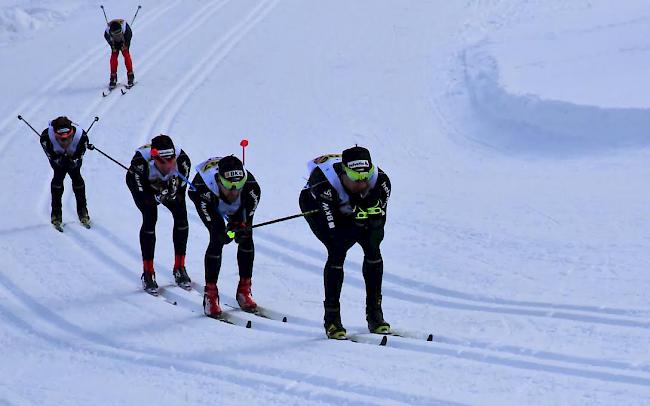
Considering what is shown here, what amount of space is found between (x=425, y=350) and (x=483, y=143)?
7211mm

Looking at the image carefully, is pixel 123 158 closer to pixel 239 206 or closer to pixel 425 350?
pixel 239 206

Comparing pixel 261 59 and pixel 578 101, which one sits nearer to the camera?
pixel 578 101

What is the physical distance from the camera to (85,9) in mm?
24688

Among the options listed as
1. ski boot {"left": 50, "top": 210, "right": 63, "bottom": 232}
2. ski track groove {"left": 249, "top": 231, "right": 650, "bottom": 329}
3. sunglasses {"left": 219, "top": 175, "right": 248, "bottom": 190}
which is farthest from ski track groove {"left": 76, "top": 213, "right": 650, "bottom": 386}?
ski boot {"left": 50, "top": 210, "right": 63, "bottom": 232}

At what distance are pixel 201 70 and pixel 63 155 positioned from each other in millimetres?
7734

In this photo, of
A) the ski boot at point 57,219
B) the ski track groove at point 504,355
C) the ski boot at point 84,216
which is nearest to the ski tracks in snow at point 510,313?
the ski track groove at point 504,355

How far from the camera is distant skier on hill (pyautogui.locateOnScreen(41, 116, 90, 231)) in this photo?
38.3ft

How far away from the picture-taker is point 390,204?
13.0m

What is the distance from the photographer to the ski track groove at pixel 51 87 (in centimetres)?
1672

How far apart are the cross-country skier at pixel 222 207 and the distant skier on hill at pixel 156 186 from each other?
601 mm

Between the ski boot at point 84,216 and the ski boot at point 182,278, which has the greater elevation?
the ski boot at point 84,216

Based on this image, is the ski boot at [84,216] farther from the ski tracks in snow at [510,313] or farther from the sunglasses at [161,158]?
the sunglasses at [161,158]

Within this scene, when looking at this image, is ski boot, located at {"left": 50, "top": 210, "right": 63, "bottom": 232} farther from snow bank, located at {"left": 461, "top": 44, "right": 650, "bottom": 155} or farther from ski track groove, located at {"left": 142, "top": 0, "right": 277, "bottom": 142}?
snow bank, located at {"left": 461, "top": 44, "right": 650, "bottom": 155}

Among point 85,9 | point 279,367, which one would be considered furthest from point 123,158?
point 85,9
